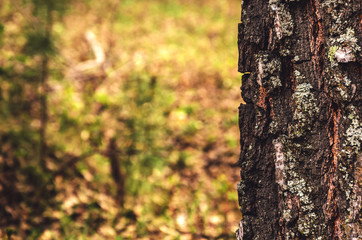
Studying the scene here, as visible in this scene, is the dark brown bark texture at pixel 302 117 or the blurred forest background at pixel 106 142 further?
the blurred forest background at pixel 106 142

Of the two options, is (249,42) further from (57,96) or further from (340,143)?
(57,96)

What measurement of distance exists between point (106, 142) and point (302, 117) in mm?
2744

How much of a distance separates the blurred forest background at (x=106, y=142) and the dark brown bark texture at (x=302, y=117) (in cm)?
134

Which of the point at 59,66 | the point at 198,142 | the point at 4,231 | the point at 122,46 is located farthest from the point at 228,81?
the point at 4,231

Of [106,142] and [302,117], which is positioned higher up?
[106,142]

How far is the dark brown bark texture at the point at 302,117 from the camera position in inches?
47.2

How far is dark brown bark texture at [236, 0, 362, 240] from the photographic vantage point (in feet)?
3.93

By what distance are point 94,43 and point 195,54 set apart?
1.88 metres

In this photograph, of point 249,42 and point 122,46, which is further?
point 122,46

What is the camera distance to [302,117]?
1.30 metres

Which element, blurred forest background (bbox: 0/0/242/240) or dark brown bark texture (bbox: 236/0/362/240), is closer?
dark brown bark texture (bbox: 236/0/362/240)

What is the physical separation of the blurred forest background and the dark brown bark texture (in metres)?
1.34

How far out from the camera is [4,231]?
2625mm

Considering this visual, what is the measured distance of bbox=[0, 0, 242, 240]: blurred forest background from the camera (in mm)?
2848
